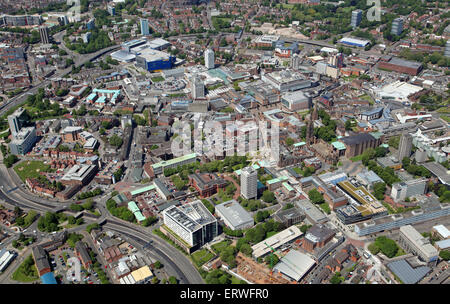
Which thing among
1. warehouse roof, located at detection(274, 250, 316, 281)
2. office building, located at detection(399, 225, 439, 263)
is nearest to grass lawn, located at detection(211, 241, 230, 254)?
warehouse roof, located at detection(274, 250, 316, 281)

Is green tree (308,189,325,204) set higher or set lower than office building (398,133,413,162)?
lower

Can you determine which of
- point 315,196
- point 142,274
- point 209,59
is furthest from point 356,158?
point 209,59

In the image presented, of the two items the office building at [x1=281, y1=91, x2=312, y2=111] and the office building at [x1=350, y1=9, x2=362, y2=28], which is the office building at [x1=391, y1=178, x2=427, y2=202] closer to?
the office building at [x1=281, y1=91, x2=312, y2=111]

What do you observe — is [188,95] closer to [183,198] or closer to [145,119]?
[145,119]

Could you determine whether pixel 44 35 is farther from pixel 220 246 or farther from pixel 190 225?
pixel 220 246

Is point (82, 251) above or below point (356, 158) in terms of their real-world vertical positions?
below

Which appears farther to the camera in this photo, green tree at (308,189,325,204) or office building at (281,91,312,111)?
office building at (281,91,312,111)
